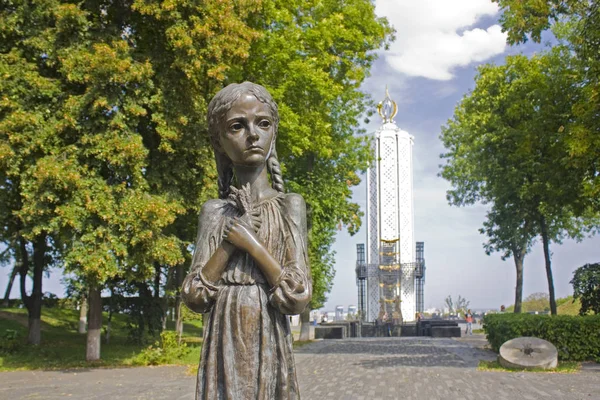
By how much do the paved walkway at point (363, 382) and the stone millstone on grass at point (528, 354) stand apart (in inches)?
31.1

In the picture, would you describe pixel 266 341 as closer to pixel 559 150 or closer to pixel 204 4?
pixel 204 4

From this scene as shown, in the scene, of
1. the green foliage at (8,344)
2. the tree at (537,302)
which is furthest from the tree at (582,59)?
the tree at (537,302)

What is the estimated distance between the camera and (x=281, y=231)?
3469mm

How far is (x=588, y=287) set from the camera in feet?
71.3

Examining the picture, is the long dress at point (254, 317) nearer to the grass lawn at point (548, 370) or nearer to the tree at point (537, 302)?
the grass lawn at point (548, 370)

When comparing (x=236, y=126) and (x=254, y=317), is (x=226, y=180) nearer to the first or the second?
(x=236, y=126)

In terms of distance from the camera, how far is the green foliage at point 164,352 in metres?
18.2

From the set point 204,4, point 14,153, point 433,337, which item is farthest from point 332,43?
point 433,337

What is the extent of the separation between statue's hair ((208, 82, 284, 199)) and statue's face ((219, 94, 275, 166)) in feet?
0.13

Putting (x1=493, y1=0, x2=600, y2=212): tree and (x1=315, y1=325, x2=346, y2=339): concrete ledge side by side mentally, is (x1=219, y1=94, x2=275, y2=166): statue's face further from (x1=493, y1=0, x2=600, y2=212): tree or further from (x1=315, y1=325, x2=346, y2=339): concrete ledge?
(x1=315, y1=325, x2=346, y2=339): concrete ledge

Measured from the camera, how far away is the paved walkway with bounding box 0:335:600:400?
11.6 m

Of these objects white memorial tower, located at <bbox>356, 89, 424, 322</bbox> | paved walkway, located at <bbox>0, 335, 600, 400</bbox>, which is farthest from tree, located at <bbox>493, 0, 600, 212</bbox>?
white memorial tower, located at <bbox>356, 89, 424, 322</bbox>

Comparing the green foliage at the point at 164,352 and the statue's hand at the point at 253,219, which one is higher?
the statue's hand at the point at 253,219

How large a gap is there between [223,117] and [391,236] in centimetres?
3601
